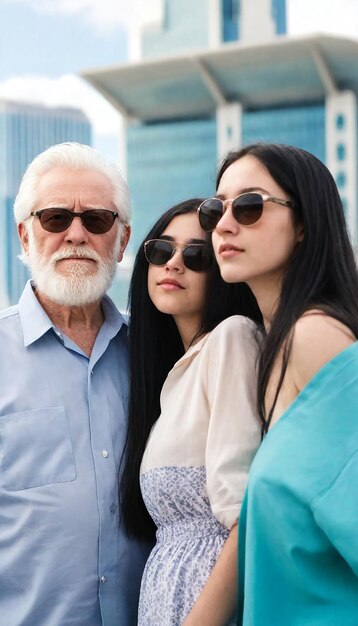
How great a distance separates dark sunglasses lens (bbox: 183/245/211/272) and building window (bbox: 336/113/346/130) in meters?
64.1

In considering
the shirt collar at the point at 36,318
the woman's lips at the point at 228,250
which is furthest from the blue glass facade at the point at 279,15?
the woman's lips at the point at 228,250

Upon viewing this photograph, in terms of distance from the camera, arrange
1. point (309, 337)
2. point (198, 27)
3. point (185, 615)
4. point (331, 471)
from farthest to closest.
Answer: point (198, 27) → point (185, 615) → point (309, 337) → point (331, 471)

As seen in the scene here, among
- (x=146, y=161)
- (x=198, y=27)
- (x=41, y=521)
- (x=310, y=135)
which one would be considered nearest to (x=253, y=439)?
(x=41, y=521)

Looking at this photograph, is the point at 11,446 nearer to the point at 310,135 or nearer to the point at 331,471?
the point at 331,471

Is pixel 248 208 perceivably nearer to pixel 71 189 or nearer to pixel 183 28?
pixel 71 189

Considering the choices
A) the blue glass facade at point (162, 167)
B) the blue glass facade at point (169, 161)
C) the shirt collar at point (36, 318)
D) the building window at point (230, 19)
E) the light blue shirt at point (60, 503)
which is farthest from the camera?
the building window at point (230, 19)

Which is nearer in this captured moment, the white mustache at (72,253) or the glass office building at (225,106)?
the white mustache at (72,253)

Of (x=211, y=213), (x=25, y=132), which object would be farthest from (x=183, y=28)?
(x=211, y=213)

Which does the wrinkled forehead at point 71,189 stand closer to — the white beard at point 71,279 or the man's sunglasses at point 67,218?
the man's sunglasses at point 67,218

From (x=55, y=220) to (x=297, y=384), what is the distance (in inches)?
50.7

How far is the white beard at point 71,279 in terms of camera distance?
2945 mm

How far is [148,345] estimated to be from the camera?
112 inches

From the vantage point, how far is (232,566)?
2.11 m

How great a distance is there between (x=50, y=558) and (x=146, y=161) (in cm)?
7192
